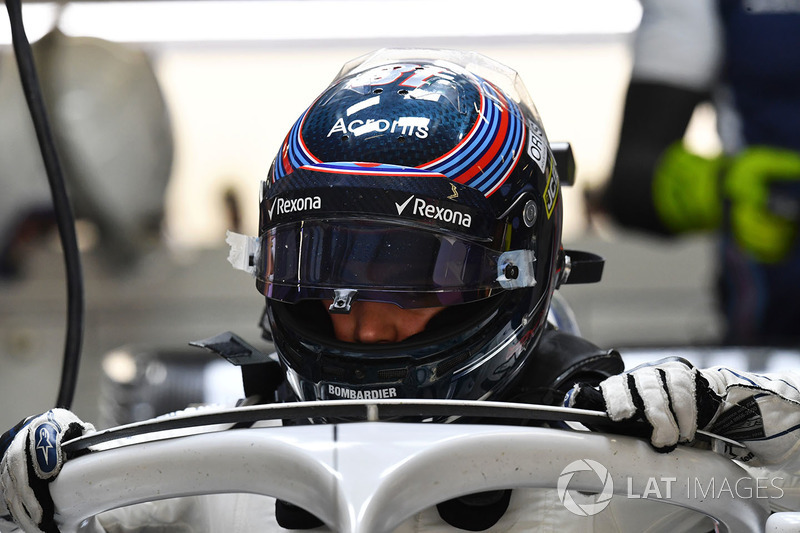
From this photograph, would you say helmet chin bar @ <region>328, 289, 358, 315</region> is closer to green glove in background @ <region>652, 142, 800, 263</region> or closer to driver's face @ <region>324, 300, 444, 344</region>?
driver's face @ <region>324, 300, 444, 344</region>

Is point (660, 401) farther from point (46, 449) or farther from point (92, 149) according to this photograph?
point (92, 149)

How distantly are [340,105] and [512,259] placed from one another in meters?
0.28

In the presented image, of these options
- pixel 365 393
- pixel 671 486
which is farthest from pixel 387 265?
pixel 671 486

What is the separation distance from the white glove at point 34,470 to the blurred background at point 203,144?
6.51 feet

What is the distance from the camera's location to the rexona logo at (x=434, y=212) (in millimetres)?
1012

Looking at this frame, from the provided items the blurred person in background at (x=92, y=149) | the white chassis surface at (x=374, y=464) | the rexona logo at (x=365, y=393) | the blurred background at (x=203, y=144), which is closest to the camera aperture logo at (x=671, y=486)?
the white chassis surface at (x=374, y=464)

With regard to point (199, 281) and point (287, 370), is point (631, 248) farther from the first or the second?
point (287, 370)

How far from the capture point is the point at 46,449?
0.84 m

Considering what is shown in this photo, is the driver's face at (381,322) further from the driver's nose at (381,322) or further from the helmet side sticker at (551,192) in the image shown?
the helmet side sticker at (551,192)

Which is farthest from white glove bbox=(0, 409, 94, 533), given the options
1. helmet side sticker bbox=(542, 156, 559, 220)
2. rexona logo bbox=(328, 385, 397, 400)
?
helmet side sticker bbox=(542, 156, 559, 220)

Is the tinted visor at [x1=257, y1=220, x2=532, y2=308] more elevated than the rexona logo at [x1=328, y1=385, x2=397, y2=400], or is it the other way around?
the tinted visor at [x1=257, y1=220, x2=532, y2=308]

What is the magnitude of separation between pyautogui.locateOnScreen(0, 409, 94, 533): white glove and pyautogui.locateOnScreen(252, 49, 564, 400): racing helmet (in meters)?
0.30

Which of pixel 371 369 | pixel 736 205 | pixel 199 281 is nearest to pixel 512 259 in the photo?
pixel 371 369

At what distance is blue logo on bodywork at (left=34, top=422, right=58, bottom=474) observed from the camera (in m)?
0.83
